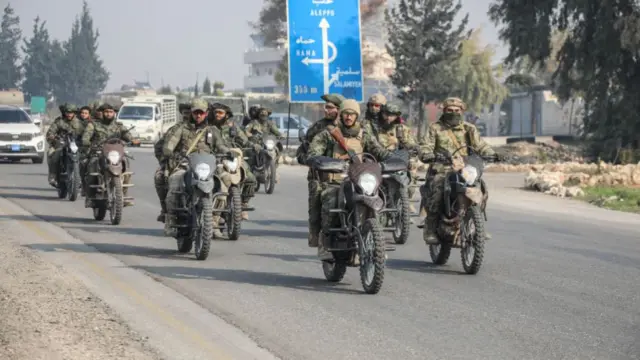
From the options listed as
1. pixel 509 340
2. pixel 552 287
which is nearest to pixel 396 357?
pixel 509 340

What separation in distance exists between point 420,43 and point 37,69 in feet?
328

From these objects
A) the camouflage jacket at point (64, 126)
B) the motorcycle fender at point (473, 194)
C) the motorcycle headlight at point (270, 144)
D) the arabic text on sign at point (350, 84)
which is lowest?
the motorcycle headlight at point (270, 144)

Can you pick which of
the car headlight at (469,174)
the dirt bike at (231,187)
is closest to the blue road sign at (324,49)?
the dirt bike at (231,187)

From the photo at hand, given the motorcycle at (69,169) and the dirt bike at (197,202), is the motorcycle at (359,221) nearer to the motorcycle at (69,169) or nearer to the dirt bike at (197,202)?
the dirt bike at (197,202)

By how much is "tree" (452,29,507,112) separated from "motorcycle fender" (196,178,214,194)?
7252cm

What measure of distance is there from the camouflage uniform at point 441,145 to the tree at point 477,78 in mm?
72056

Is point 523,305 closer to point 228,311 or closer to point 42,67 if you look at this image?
point 228,311

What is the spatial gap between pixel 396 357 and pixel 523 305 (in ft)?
8.66

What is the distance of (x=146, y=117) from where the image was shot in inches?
2147

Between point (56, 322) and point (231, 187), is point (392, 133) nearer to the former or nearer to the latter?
point (231, 187)

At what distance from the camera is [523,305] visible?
419 inches

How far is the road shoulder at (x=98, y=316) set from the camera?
8.34m

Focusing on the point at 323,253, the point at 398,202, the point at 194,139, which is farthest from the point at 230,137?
the point at 323,253

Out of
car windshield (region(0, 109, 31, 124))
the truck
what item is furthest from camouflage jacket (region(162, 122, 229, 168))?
the truck
